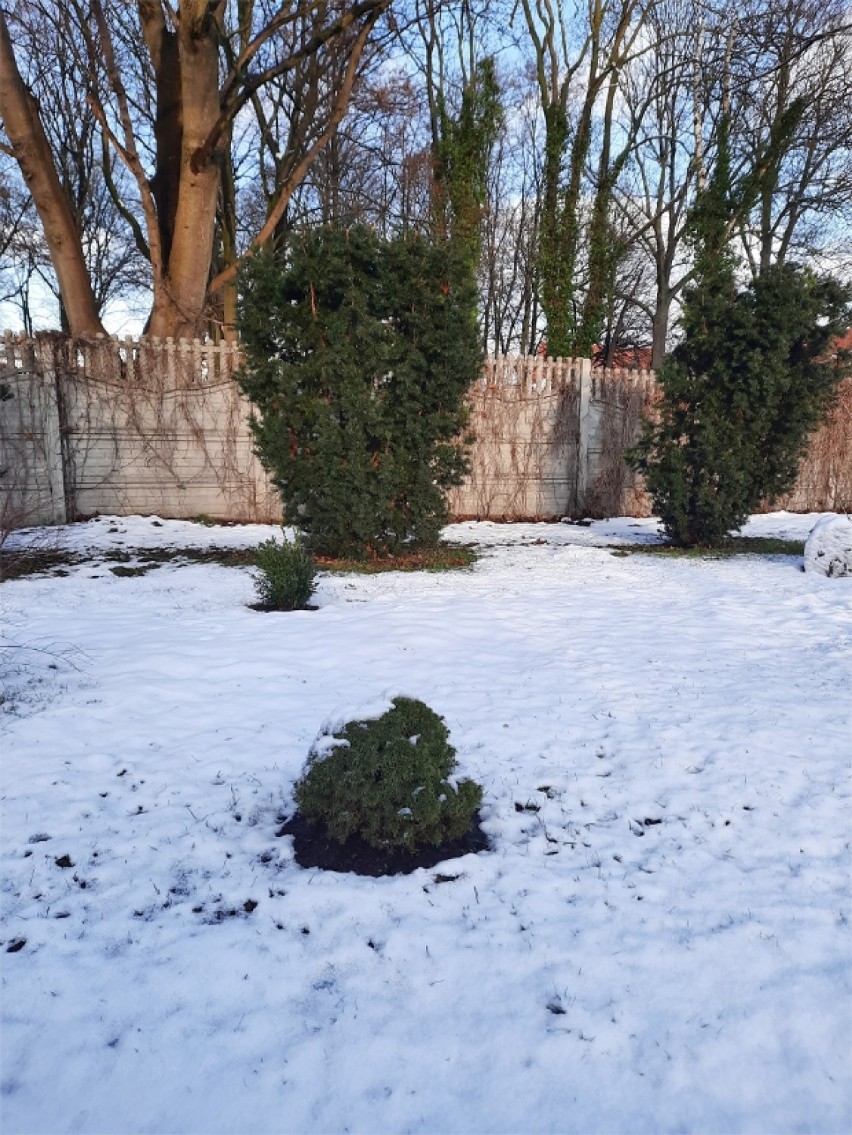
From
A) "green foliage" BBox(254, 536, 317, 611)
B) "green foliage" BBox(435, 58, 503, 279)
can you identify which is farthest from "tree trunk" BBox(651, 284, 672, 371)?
"green foliage" BBox(254, 536, 317, 611)

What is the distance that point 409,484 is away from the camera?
6883 millimetres

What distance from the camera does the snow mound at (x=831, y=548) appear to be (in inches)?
260

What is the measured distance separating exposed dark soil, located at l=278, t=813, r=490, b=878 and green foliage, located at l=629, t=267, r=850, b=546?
6056 mm

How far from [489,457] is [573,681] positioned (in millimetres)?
7100

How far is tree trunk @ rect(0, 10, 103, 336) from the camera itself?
924cm

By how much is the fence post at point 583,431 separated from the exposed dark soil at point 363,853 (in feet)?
29.7

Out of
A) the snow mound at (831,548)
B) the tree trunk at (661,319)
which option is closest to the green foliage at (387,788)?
the snow mound at (831,548)

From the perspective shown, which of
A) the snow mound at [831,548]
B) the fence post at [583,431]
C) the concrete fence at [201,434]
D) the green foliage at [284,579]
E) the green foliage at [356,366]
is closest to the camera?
the green foliage at [284,579]

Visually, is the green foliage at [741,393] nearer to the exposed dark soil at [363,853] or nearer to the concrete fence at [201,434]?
the concrete fence at [201,434]

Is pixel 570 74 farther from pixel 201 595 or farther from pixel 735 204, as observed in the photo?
pixel 201 595

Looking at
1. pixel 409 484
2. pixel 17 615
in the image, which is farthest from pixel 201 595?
pixel 409 484

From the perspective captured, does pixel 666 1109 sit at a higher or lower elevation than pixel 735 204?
lower

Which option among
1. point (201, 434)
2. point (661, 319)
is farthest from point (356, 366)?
point (661, 319)

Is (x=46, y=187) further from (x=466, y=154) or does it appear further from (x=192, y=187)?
(x=466, y=154)
